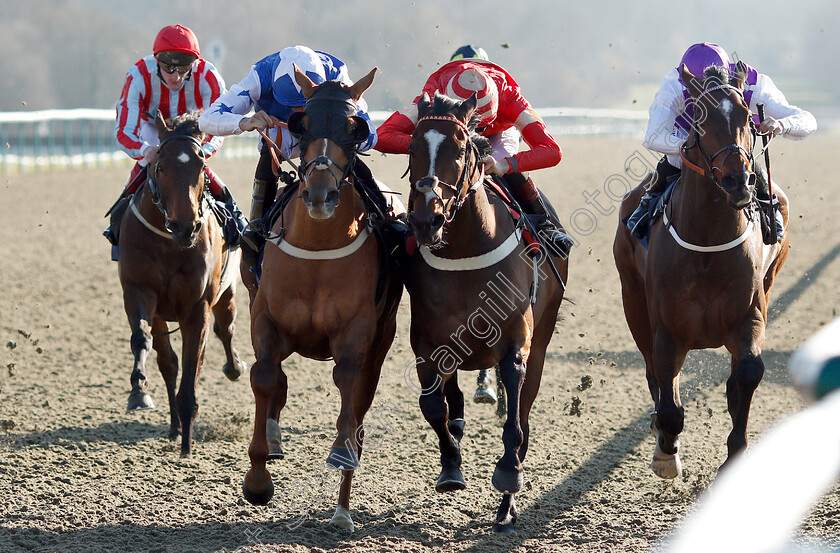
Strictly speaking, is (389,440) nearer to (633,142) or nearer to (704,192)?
(704,192)

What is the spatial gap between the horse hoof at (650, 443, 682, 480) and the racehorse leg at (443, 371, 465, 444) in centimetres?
95

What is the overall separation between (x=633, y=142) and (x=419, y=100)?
25.4m

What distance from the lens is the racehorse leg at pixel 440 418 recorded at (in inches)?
163

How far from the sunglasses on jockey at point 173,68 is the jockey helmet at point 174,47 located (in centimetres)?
2

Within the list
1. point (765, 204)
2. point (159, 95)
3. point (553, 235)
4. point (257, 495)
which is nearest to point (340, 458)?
point (257, 495)

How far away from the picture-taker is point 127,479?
16.0ft

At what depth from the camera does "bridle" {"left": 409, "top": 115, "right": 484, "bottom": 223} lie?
3.66 m

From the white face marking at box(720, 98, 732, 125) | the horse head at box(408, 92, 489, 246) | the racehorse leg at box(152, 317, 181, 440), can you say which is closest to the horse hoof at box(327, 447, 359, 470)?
the horse head at box(408, 92, 489, 246)

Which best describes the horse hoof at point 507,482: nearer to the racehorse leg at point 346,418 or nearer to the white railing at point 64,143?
the racehorse leg at point 346,418

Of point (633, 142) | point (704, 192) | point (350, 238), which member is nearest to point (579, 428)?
point (704, 192)

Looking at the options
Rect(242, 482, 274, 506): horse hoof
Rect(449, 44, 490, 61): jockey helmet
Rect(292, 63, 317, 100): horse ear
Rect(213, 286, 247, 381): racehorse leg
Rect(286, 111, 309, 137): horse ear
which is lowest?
Rect(242, 482, 274, 506): horse hoof

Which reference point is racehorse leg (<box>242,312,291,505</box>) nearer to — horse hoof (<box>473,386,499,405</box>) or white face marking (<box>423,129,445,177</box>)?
white face marking (<box>423,129,445,177</box>)

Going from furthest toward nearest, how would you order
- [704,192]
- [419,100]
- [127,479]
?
[127,479]
[704,192]
[419,100]

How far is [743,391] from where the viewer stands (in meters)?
4.22
